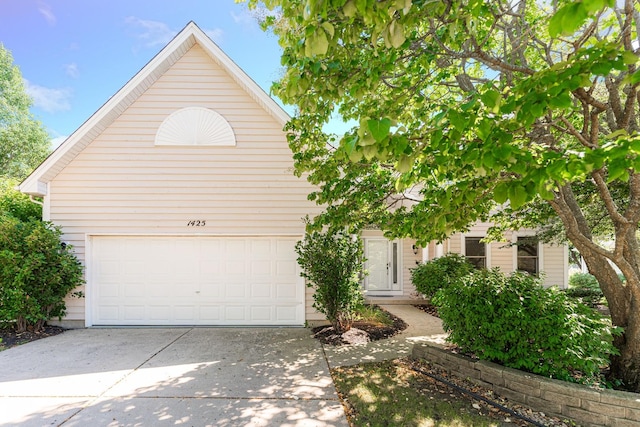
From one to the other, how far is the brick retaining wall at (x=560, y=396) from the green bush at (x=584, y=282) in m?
10.4

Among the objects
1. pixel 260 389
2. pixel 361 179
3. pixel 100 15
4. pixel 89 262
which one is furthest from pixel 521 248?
pixel 100 15

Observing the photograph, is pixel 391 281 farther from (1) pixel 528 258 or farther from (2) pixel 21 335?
(2) pixel 21 335

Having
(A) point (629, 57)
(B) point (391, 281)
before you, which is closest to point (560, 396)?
(A) point (629, 57)

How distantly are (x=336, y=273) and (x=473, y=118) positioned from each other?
4418mm

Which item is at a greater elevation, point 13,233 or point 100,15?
point 100,15

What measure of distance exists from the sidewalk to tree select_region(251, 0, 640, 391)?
2.24m

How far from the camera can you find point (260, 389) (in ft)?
12.7

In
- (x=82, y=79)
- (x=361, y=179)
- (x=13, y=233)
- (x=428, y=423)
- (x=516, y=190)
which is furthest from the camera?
(x=82, y=79)

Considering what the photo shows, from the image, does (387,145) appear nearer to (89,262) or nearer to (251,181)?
(251,181)

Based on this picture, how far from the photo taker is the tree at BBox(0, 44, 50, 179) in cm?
A: 1750

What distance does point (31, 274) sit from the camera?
6.14 metres

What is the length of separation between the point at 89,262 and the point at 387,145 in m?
7.76

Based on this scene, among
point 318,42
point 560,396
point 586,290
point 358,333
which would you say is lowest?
point 586,290

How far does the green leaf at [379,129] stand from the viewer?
193cm
